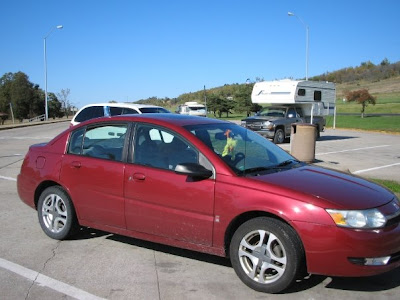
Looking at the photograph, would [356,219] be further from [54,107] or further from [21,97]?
[54,107]

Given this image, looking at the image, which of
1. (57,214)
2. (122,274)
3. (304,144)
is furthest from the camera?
(304,144)

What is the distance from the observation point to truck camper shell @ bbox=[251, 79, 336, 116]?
21938mm

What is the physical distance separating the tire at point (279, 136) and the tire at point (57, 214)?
15.2m

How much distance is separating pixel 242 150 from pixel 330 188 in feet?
3.27

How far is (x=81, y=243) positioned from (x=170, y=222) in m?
1.53

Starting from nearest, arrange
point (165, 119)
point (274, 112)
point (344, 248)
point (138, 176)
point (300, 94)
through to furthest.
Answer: point (344, 248)
point (138, 176)
point (165, 119)
point (274, 112)
point (300, 94)

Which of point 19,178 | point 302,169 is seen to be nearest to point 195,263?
point 302,169

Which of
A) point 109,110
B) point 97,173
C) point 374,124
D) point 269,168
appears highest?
point 109,110

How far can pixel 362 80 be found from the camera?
11925cm

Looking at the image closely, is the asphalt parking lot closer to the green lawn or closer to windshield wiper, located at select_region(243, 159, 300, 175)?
windshield wiper, located at select_region(243, 159, 300, 175)

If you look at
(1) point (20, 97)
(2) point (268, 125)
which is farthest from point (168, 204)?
(1) point (20, 97)

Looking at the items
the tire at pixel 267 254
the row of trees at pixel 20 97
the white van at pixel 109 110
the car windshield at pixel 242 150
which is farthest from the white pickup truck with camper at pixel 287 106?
the row of trees at pixel 20 97

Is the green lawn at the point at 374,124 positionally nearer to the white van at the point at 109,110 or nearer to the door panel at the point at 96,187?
the white van at the point at 109,110

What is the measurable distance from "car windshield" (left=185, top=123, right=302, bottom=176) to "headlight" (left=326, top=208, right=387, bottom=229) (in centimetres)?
90
